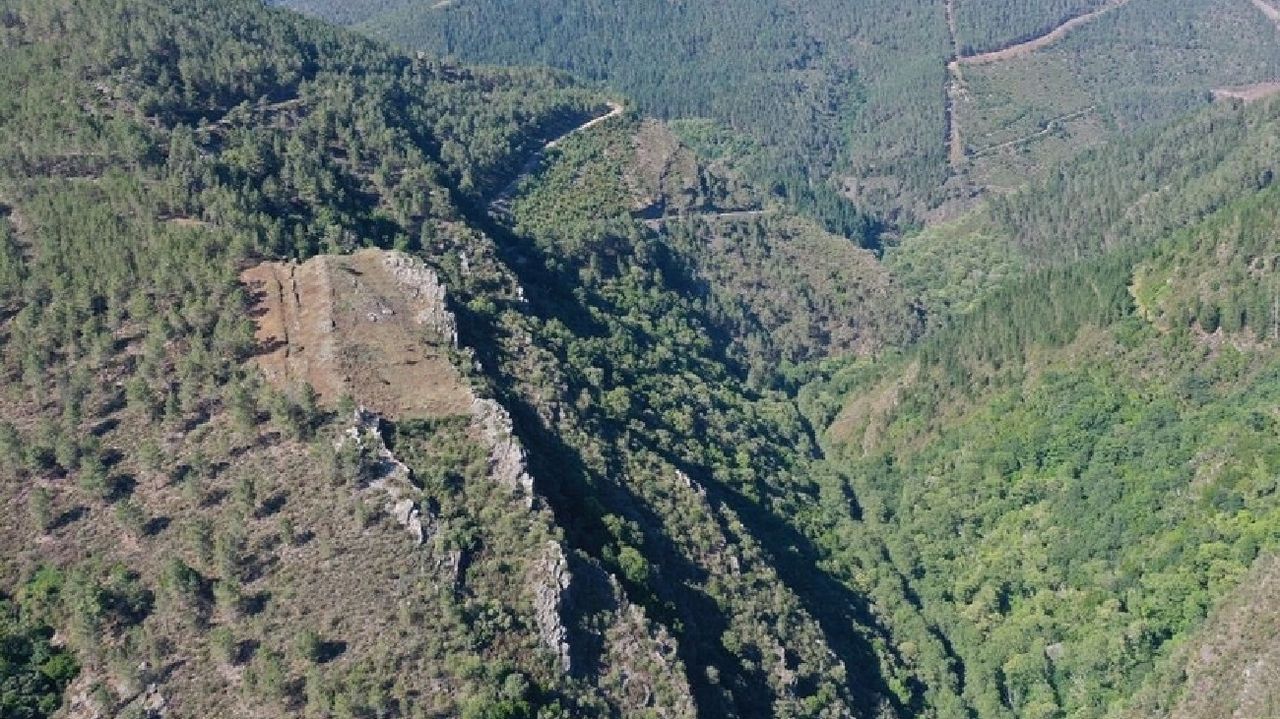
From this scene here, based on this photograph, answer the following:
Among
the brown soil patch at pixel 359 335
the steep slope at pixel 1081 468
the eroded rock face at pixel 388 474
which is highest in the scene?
the brown soil patch at pixel 359 335

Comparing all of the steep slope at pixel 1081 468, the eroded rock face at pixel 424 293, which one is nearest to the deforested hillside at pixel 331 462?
the eroded rock face at pixel 424 293

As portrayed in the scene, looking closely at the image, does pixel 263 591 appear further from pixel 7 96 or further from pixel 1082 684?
pixel 7 96

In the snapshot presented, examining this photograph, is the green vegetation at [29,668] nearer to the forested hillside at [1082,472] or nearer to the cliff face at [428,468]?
the cliff face at [428,468]

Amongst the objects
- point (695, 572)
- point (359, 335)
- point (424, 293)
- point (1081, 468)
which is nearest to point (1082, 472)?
point (1081, 468)

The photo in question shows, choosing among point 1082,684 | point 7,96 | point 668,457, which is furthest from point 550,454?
point 7,96

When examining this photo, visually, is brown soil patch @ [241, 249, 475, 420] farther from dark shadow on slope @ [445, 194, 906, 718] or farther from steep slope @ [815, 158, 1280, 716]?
steep slope @ [815, 158, 1280, 716]

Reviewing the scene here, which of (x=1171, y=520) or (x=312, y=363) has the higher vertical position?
(x=312, y=363)
